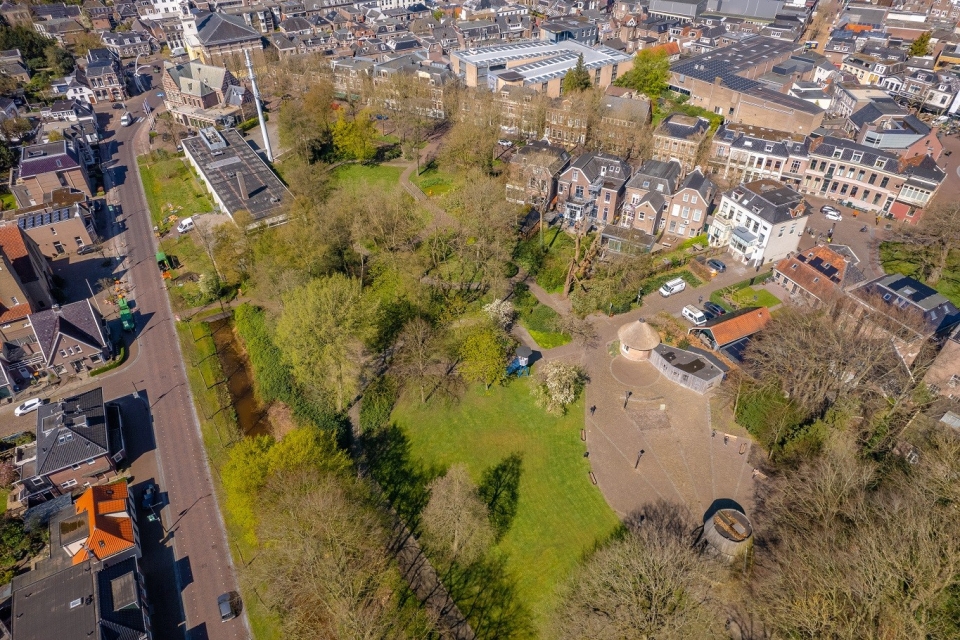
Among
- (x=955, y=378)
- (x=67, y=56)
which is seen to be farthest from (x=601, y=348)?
(x=67, y=56)

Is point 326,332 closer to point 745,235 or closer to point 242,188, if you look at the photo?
point 242,188

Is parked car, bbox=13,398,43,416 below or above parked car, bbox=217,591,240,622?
above

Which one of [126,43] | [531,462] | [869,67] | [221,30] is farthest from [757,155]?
[126,43]

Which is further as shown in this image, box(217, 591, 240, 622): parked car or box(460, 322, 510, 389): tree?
box(460, 322, 510, 389): tree

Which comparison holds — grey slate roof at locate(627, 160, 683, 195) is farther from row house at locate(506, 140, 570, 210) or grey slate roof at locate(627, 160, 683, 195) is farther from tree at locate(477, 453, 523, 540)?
tree at locate(477, 453, 523, 540)

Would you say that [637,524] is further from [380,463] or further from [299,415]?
[299,415]

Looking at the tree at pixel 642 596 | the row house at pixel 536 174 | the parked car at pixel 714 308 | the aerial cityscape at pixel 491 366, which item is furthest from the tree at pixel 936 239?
the tree at pixel 642 596

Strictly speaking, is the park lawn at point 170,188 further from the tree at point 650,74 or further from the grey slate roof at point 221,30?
the tree at point 650,74

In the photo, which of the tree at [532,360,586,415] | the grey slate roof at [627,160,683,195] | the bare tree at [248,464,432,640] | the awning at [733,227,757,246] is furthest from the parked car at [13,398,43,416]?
the awning at [733,227,757,246]
